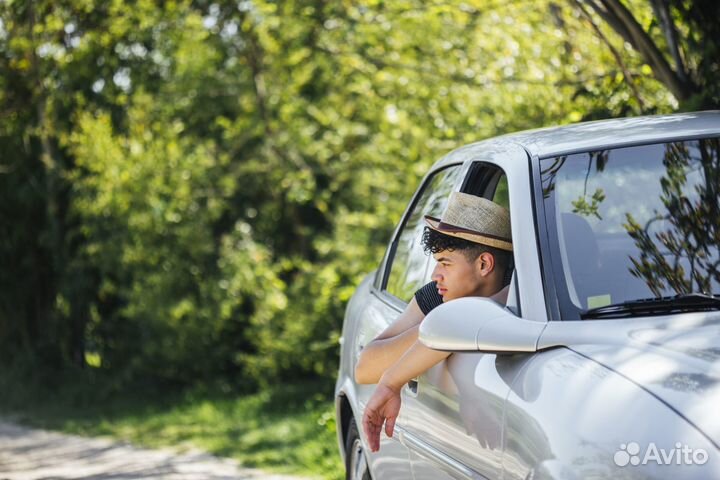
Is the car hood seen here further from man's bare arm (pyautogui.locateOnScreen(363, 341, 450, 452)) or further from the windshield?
man's bare arm (pyautogui.locateOnScreen(363, 341, 450, 452))

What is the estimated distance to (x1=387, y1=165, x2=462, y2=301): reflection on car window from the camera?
4.73 m

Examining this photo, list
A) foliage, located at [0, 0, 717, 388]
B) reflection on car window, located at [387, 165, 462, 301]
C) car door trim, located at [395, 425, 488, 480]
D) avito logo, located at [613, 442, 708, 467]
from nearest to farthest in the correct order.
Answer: avito logo, located at [613, 442, 708, 467]
car door trim, located at [395, 425, 488, 480]
reflection on car window, located at [387, 165, 462, 301]
foliage, located at [0, 0, 717, 388]

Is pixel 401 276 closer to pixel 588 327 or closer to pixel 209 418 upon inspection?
pixel 588 327

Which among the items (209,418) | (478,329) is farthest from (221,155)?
(478,329)

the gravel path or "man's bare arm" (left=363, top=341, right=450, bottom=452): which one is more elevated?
"man's bare arm" (left=363, top=341, right=450, bottom=452)

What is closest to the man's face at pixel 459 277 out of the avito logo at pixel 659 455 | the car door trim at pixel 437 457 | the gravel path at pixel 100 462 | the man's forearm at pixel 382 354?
the man's forearm at pixel 382 354

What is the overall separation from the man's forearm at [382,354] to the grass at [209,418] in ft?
12.5

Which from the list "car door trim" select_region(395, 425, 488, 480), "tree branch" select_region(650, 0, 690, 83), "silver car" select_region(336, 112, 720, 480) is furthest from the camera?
"tree branch" select_region(650, 0, 690, 83)

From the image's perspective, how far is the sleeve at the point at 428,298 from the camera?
13.8 feet

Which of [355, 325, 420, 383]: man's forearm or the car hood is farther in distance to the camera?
[355, 325, 420, 383]: man's forearm

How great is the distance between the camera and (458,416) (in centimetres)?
352

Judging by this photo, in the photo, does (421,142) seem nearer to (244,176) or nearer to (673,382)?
(244,176)

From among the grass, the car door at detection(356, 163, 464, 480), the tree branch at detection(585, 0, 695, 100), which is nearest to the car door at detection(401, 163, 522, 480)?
the car door at detection(356, 163, 464, 480)

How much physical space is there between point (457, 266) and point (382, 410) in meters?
0.50
